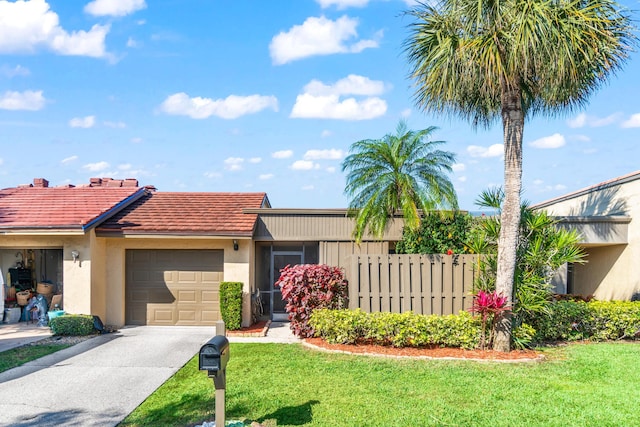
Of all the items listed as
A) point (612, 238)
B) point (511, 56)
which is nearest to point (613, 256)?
point (612, 238)

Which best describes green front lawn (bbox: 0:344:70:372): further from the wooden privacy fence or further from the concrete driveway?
the wooden privacy fence

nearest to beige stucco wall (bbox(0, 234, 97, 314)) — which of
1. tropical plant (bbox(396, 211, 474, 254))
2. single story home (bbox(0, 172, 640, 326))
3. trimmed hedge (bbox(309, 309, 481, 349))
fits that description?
single story home (bbox(0, 172, 640, 326))

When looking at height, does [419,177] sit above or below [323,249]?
above

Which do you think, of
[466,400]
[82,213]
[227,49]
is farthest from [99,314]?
[466,400]

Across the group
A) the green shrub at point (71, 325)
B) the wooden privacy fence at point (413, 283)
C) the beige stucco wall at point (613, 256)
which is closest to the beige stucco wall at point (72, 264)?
the green shrub at point (71, 325)

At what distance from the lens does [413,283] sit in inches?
420

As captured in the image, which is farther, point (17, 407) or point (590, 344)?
point (590, 344)

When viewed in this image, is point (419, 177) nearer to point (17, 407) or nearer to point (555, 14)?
point (555, 14)

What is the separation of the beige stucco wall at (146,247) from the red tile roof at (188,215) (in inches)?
13.9

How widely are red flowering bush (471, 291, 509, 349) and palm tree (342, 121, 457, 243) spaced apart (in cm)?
305

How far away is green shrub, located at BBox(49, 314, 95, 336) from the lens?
456 inches

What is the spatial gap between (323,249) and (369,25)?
6117 millimetres

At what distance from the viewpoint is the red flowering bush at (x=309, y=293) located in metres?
10.6

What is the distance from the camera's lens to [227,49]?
44.3 ft
